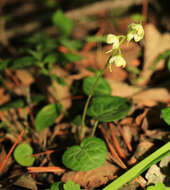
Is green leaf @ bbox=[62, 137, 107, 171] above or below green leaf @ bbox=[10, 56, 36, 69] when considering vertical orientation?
below

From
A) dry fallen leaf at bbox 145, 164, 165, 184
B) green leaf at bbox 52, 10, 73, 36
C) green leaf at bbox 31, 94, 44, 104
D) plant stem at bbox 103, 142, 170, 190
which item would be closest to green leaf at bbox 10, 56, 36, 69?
green leaf at bbox 31, 94, 44, 104

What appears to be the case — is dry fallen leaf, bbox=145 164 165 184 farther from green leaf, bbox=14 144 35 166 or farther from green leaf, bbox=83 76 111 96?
green leaf, bbox=14 144 35 166

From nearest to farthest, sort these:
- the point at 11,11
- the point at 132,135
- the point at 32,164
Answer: the point at 32,164
the point at 132,135
the point at 11,11

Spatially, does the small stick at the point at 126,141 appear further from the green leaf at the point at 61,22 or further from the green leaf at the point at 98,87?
the green leaf at the point at 61,22

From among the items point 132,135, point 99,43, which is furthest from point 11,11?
point 132,135

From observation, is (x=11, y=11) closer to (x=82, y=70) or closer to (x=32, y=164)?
(x=82, y=70)

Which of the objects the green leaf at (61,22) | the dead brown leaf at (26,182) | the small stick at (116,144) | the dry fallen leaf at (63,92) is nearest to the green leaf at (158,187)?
the small stick at (116,144)
